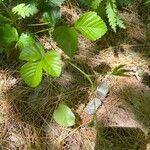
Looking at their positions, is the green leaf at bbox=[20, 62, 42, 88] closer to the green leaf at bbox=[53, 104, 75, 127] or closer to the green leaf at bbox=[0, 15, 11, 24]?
the green leaf at bbox=[53, 104, 75, 127]

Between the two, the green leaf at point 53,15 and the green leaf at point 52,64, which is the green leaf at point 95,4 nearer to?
the green leaf at point 53,15

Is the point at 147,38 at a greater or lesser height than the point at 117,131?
greater

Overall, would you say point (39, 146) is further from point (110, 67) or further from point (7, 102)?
point (110, 67)

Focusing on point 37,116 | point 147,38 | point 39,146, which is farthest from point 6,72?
point 147,38

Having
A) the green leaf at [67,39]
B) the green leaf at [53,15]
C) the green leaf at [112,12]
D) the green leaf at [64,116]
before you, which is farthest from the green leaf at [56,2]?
Result: the green leaf at [64,116]

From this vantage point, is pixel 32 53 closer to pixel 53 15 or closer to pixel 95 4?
pixel 53 15

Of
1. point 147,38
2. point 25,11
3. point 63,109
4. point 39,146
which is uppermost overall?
point 25,11
